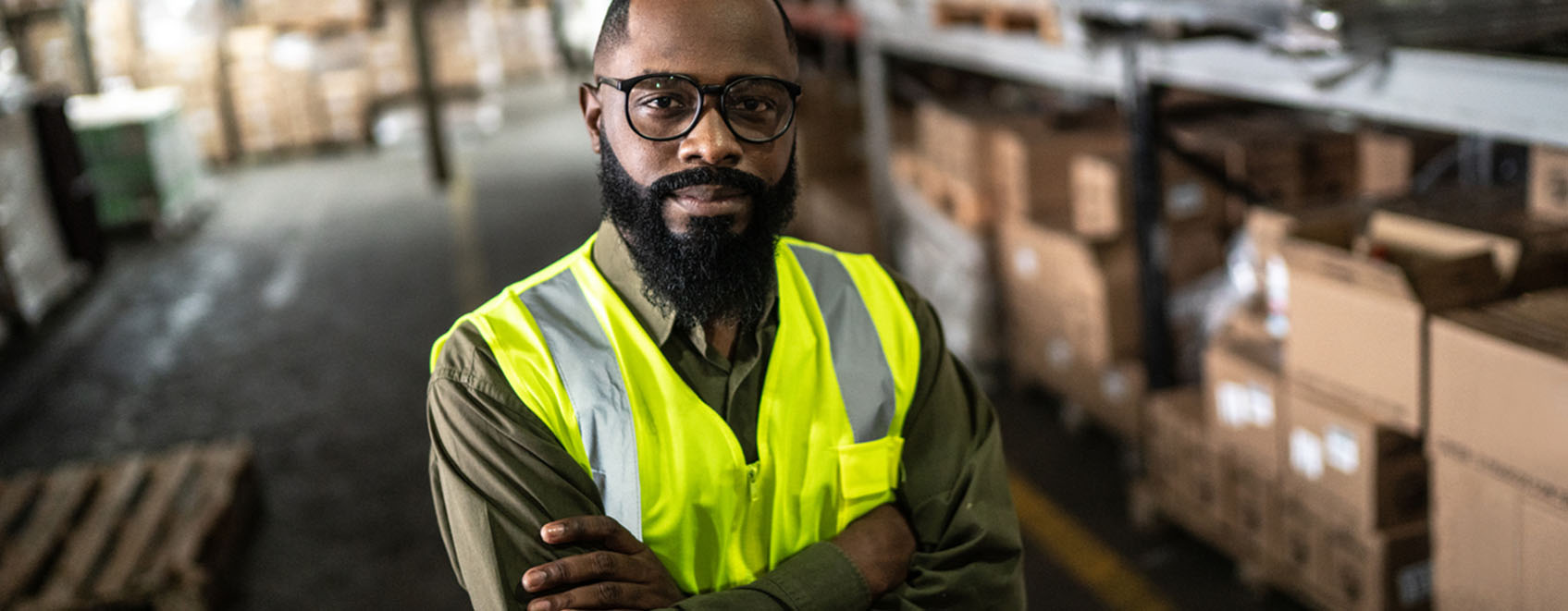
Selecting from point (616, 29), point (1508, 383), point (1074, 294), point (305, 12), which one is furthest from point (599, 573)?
point (305, 12)

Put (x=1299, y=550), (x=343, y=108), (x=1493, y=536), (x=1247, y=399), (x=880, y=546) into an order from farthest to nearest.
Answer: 1. (x=343, y=108)
2. (x=1247, y=399)
3. (x=1299, y=550)
4. (x=1493, y=536)
5. (x=880, y=546)

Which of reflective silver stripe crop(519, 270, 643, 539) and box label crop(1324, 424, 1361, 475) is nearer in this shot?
reflective silver stripe crop(519, 270, 643, 539)

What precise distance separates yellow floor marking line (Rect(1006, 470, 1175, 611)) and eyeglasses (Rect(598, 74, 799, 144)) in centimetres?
298

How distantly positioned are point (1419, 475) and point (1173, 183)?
1.92 m

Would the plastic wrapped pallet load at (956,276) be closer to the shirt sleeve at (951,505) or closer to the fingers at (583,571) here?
the shirt sleeve at (951,505)

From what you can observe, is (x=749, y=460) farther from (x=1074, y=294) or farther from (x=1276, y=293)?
(x=1074, y=294)

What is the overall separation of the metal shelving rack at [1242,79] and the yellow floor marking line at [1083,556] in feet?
2.30

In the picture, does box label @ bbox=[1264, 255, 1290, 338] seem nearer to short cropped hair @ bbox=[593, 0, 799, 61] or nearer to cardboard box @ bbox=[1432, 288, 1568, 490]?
cardboard box @ bbox=[1432, 288, 1568, 490]

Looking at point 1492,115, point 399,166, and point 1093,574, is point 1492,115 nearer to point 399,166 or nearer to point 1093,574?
point 1093,574

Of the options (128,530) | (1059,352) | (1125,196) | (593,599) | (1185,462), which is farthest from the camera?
(1059,352)

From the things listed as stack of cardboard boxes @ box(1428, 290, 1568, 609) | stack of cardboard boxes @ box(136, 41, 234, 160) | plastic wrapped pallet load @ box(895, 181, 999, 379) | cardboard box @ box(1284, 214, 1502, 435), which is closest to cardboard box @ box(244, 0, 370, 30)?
stack of cardboard boxes @ box(136, 41, 234, 160)

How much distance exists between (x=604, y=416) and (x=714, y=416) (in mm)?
166

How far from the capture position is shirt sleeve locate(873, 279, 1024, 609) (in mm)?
1964

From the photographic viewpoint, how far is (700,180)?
1812 millimetres
